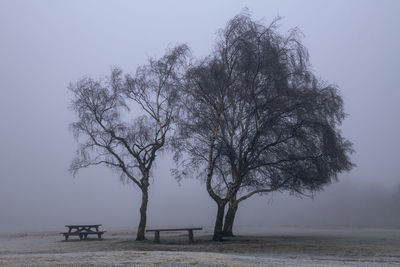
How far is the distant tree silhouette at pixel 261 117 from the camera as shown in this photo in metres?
31.2

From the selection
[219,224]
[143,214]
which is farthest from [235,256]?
[143,214]

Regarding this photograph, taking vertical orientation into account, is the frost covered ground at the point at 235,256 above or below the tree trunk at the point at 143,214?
below

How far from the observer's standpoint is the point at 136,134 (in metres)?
34.9

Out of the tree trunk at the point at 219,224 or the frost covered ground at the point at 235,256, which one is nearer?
the frost covered ground at the point at 235,256

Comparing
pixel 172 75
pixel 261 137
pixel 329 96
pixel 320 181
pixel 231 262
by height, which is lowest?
pixel 231 262

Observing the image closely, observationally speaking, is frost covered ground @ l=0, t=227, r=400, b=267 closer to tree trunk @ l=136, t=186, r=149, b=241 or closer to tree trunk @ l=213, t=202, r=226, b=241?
tree trunk @ l=213, t=202, r=226, b=241

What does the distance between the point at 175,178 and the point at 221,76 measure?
7.17 m

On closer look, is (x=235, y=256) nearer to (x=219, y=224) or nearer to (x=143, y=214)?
(x=219, y=224)

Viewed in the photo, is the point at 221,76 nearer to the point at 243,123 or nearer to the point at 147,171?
the point at 243,123

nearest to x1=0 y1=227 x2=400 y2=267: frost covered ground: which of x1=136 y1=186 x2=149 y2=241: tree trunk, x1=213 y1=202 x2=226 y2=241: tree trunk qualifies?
x1=213 y1=202 x2=226 y2=241: tree trunk

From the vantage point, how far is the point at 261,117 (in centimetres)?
3181

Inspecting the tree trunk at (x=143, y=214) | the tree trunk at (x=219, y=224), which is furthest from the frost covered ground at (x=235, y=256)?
the tree trunk at (x=143, y=214)

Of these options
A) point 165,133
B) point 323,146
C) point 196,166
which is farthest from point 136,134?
point 323,146

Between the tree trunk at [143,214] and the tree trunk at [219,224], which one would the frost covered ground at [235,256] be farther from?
the tree trunk at [143,214]
